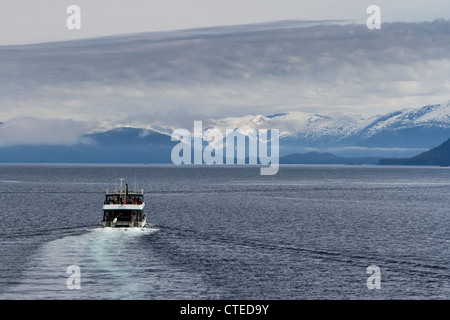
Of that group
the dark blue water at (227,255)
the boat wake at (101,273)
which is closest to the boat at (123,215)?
the dark blue water at (227,255)

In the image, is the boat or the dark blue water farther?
the boat

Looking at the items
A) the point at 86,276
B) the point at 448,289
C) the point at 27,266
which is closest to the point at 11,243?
the point at 27,266

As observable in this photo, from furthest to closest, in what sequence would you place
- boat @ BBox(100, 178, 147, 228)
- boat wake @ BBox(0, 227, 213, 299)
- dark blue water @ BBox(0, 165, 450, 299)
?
boat @ BBox(100, 178, 147, 228), dark blue water @ BBox(0, 165, 450, 299), boat wake @ BBox(0, 227, 213, 299)

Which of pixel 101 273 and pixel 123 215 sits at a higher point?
pixel 123 215

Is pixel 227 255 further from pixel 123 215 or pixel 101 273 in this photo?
pixel 123 215

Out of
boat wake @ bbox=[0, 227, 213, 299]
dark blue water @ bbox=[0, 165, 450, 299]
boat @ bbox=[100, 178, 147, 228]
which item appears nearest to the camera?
boat wake @ bbox=[0, 227, 213, 299]

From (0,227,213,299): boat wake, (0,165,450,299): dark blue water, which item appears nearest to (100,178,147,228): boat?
(0,165,450,299): dark blue water

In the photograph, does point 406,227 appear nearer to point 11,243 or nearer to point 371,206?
point 371,206

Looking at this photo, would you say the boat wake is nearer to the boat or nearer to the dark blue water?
the dark blue water

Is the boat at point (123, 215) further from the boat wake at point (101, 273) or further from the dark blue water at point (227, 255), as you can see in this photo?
the boat wake at point (101, 273)

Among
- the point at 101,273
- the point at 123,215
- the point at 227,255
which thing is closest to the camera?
the point at 101,273

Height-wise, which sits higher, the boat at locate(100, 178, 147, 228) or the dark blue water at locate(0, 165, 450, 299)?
the boat at locate(100, 178, 147, 228)

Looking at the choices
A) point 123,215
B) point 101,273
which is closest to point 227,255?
point 101,273
